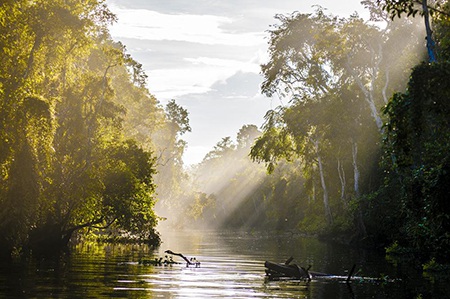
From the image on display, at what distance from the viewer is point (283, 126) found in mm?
66812

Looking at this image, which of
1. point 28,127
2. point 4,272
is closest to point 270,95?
point 28,127

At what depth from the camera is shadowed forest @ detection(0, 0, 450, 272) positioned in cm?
1978

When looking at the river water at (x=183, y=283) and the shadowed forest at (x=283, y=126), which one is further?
the shadowed forest at (x=283, y=126)

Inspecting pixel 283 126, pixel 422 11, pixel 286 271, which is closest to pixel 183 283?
pixel 286 271

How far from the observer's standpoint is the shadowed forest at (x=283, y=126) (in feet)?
64.9

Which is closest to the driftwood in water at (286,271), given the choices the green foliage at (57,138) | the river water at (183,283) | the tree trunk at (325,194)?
the river water at (183,283)

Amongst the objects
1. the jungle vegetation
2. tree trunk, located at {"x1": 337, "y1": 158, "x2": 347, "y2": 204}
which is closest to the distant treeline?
tree trunk, located at {"x1": 337, "y1": 158, "x2": 347, "y2": 204}

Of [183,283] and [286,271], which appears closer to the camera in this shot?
[183,283]

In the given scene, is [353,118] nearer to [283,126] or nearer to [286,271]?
[283,126]

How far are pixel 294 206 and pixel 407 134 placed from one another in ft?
273

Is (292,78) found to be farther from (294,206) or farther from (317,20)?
(294,206)

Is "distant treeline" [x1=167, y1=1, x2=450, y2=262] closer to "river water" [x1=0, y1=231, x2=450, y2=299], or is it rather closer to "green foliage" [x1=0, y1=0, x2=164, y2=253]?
"river water" [x1=0, y1=231, x2=450, y2=299]

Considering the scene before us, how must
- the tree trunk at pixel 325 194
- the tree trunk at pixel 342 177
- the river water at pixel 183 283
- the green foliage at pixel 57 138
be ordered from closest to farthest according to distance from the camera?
the river water at pixel 183 283, the green foliage at pixel 57 138, the tree trunk at pixel 342 177, the tree trunk at pixel 325 194

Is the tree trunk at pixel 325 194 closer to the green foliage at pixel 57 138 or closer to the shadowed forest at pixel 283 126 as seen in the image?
the shadowed forest at pixel 283 126
